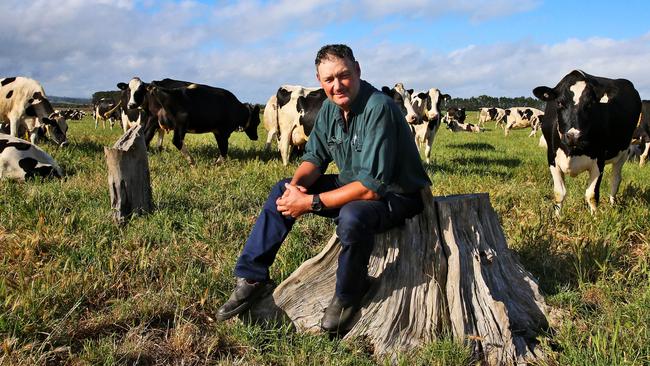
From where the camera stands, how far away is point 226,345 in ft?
11.2

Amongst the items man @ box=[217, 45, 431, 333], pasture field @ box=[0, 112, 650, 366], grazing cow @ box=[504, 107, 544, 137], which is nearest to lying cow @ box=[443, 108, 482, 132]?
grazing cow @ box=[504, 107, 544, 137]

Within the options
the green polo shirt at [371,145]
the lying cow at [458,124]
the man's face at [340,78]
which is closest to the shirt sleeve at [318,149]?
the green polo shirt at [371,145]

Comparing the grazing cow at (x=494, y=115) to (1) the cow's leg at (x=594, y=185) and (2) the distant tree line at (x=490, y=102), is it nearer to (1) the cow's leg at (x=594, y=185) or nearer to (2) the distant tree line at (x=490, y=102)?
(1) the cow's leg at (x=594, y=185)

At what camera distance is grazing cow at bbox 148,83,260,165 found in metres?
11.4

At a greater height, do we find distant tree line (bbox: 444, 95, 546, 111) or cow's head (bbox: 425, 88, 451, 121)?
distant tree line (bbox: 444, 95, 546, 111)

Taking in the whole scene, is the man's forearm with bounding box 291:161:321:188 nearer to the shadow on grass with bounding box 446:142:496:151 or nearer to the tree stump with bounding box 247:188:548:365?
the tree stump with bounding box 247:188:548:365

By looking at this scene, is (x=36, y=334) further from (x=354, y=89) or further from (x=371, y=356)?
(x=354, y=89)

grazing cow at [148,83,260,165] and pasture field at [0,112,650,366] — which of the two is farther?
grazing cow at [148,83,260,165]

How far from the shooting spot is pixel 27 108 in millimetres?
12391

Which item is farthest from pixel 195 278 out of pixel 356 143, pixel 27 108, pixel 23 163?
pixel 27 108

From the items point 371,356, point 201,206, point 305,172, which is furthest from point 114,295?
point 201,206

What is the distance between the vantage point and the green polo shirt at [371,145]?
124 inches

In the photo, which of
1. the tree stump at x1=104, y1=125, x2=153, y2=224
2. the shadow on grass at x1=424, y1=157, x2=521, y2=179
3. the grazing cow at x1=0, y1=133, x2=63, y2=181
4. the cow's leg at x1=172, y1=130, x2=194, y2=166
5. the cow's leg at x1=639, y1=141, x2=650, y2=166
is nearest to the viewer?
the tree stump at x1=104, y1=125, x2=153, y2=224

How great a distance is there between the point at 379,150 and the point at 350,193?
325 millimetres
